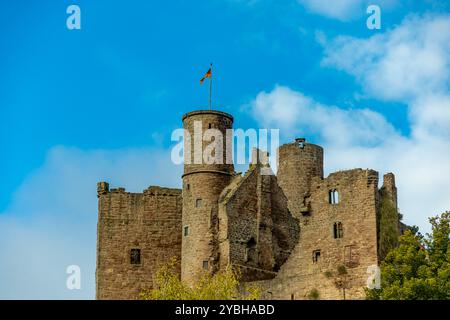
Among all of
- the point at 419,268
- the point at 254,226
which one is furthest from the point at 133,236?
the point at 419,268

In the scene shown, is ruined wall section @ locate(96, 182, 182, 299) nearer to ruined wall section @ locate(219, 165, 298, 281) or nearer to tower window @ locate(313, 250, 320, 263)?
ruined wall section @ locate(219, 165, 298, 281)

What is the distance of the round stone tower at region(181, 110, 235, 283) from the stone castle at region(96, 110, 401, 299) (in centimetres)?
6

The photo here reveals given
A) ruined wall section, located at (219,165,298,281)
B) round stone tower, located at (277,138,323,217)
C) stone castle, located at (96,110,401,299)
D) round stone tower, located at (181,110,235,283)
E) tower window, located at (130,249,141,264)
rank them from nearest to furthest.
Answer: stone castle, located at (96,110,401,299) → ruined wall section, located at (219,165,298,281) → round stone tower, located at (181,110,235,283) → tower window, located at (130,249,141,264) → round stone tower, located at (277,138,323,217)

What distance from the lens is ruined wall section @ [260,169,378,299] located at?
6944 centimetres

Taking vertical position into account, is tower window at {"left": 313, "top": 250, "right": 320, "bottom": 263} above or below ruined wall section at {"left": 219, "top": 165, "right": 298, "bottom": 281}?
below

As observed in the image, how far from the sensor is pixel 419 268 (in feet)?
204

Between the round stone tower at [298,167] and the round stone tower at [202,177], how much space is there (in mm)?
8001

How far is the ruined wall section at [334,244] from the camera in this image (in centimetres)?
6944

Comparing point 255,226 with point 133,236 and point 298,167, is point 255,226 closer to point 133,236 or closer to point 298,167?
point 133,236

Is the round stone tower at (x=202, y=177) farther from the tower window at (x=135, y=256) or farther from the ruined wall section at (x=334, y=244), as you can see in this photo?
the ruined wall section at (x=334, y=244)

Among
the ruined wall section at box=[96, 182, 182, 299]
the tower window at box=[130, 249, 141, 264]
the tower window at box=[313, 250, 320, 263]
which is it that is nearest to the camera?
the tower window at box=[313, 250, 320, 263]

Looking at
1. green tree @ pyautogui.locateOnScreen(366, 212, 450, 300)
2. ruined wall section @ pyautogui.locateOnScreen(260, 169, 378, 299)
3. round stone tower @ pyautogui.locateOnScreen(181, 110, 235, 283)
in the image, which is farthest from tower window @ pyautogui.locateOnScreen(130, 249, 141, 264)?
green tree @ pyautogui.locateOnScreen(366, 212, 450, 300)
